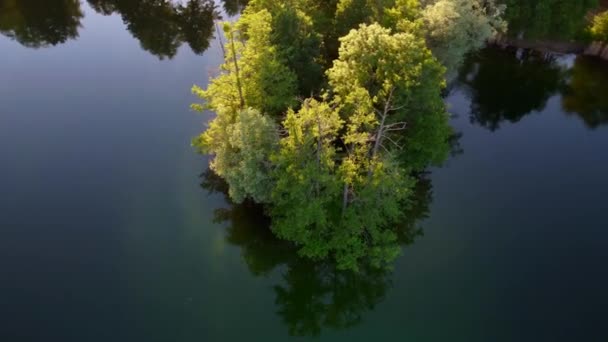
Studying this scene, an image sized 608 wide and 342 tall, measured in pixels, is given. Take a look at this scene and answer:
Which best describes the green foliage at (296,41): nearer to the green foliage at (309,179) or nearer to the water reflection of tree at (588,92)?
the green foliage at (309,179)

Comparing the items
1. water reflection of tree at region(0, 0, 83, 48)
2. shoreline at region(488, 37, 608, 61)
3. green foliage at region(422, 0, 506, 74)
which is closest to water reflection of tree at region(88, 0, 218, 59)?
water reflection of tree at region(0, 0, 83, 48)

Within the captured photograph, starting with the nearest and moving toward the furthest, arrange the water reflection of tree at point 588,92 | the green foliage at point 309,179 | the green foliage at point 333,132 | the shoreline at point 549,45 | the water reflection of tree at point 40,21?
the green foliage at point 309,179 → the green foliage at point 333,132 → the water reflection of tree at point 588,92 → the shoreline at point 549,45 → the water reflection of tree at point 40,21

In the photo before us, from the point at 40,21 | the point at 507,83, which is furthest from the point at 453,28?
the point at 40,21

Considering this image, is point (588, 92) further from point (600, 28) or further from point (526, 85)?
point (600, 28)

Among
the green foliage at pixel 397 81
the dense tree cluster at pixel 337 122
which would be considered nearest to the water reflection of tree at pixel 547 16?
the dense tree cluster at pixel 337 122

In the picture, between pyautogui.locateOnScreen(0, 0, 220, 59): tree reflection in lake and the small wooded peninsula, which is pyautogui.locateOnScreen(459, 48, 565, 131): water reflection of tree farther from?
pyautogui.locateOnScreen(0, 0, 220, 59): tree reflection in lake

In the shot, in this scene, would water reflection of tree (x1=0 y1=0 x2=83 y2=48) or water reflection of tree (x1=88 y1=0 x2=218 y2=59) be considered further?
water reflection of tree (x1=0 y1=0 x2=83 y2=48)
